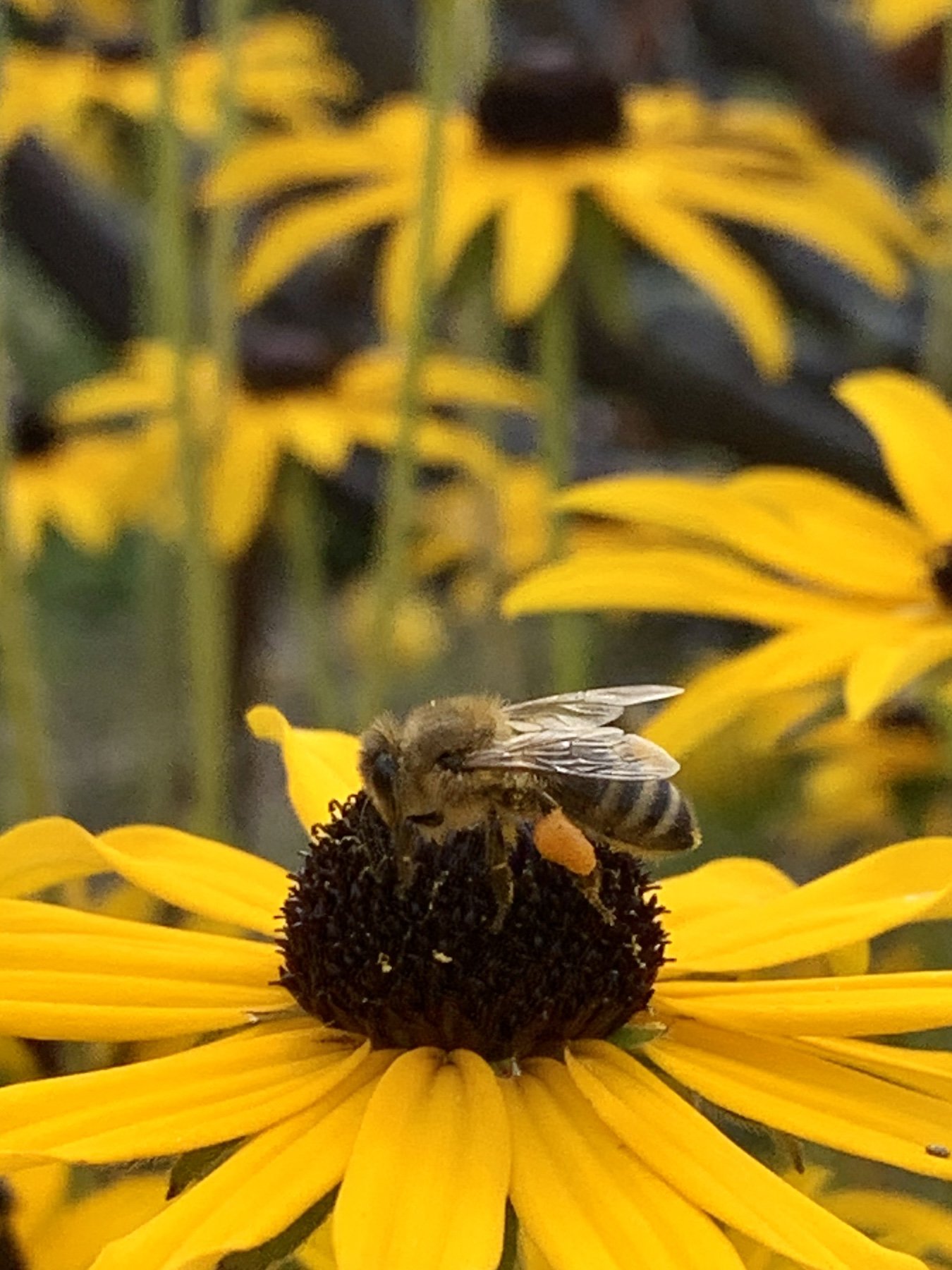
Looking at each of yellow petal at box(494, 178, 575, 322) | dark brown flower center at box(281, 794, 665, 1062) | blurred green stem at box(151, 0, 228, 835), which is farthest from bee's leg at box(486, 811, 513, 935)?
yellow petal at box(494, 178, 575, 322)

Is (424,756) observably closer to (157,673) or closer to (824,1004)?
(824,1004)

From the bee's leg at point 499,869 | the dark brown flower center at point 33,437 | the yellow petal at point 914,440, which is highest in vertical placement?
the dark brown flower center at point 33,437

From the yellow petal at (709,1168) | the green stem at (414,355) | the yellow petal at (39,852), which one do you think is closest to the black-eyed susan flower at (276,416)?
the green stem at (414,355)

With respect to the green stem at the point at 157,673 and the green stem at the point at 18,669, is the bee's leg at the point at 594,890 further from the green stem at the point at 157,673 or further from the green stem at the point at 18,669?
the green stem at the point at 157,673

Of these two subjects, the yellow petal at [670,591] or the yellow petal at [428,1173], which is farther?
the yellow petal at [670,591]

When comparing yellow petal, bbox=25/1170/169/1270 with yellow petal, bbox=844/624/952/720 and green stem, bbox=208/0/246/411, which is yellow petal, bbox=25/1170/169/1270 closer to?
yellow petal, bbox=844/624/952/720
